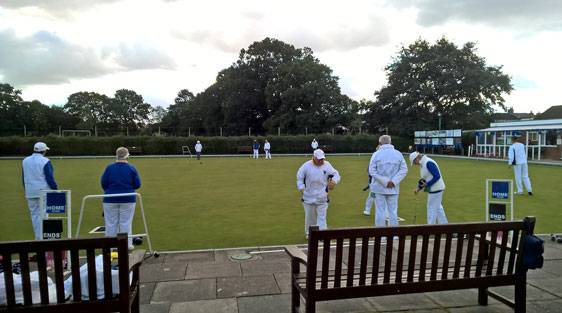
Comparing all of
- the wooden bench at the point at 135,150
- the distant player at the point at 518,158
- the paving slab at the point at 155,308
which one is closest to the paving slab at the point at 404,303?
the paving slab at the point at 155,308

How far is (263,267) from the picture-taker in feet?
18.6

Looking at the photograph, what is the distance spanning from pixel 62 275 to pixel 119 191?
11.1 ft

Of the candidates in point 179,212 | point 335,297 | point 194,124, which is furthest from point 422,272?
Result: point 194,124

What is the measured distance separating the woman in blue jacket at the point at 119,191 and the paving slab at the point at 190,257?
97 centimetres

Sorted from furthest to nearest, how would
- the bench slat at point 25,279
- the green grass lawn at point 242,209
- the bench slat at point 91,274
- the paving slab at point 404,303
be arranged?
the green grass lawn at point 242,209 < the paving slab at point 404,303 < the bench slat at point 91,274 < the bench slat at point 25,279

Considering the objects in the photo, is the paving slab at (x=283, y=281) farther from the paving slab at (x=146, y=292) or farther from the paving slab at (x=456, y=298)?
the paving slab at (x=456, y=298)

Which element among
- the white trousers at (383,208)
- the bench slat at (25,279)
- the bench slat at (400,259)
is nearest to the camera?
the bench slat at (25,279)

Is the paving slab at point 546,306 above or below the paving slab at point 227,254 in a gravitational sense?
above

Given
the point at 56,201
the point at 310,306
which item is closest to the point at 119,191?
the point at 56,201

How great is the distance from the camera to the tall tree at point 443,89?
164ft

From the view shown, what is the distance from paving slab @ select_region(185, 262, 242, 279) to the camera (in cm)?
534

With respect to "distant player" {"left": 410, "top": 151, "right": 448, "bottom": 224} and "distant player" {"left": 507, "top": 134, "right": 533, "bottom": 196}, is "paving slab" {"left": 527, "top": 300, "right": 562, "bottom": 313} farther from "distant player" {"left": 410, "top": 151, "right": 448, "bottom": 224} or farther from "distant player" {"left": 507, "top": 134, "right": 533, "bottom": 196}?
"distant player" {"left": 507, "top": 134, "right": 533, "bottom": 196}

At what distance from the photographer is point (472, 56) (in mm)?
51312

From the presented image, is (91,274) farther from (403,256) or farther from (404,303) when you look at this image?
(404,303)
